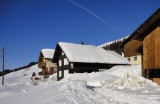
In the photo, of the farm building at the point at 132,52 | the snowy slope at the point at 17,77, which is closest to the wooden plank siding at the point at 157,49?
the farm building at the point at 132,52

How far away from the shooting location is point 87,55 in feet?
146

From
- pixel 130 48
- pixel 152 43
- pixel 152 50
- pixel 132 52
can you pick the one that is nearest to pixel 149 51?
pixel 152 50

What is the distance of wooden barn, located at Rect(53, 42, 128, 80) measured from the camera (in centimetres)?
4206

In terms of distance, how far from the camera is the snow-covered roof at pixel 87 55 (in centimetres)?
4253

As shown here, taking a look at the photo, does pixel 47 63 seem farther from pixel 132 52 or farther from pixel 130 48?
pixel 132 52

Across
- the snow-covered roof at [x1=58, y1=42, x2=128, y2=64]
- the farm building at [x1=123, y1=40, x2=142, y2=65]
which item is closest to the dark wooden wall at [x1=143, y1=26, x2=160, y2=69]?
the snow-covered roof at [x1=58, y1=42, x2=128, y2=64]

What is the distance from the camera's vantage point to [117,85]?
19312 mm

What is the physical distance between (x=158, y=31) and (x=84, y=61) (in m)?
23.2

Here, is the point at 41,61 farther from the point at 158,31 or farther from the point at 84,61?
the point at 158,31

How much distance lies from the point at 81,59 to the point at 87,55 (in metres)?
2.54

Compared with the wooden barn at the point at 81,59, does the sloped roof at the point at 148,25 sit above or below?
above

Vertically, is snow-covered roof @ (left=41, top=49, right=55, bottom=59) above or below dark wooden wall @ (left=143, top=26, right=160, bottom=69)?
above

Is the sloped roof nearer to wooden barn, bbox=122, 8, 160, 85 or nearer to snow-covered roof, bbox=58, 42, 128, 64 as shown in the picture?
wooden barn, bbox=122, 8, 160, 85

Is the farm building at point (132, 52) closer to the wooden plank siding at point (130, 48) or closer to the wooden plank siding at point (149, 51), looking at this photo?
the wooden plank siding at point (130, 48)
